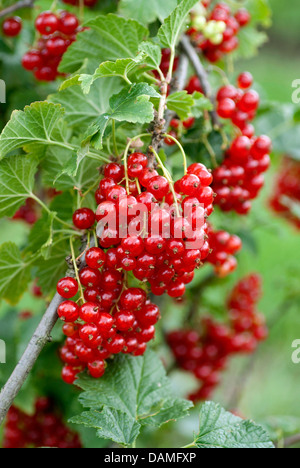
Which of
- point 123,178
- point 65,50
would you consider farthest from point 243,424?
point 65,50

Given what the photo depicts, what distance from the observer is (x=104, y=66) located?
67 centimetres

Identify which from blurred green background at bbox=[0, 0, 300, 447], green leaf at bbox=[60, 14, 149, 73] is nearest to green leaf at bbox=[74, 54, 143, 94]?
green leaf at bbox=[60, 14, 149, 73]

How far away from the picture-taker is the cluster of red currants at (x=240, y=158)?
36.3 inches

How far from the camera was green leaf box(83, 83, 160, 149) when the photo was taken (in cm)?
66

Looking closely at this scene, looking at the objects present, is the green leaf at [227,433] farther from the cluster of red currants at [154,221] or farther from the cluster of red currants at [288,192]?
the cluster of red currants at [288,192]

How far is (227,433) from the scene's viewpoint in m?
0.77

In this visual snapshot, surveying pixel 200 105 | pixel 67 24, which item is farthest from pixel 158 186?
pixel 67 24

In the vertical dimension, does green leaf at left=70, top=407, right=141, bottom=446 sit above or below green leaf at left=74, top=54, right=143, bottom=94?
below

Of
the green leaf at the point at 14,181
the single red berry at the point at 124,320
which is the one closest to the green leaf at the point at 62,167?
the green leaf at the point at 14,181

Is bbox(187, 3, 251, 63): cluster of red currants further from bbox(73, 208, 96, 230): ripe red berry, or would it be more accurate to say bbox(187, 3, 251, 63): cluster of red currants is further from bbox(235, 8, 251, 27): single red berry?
bbox(73, 208, 96, 230): ripe red berry

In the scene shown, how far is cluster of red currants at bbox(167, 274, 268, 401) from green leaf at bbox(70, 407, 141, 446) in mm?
726

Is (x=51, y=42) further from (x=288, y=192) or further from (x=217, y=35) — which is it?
(x=288, y=192)

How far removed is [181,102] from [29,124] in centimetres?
24

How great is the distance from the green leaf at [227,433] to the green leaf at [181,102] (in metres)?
0.49
